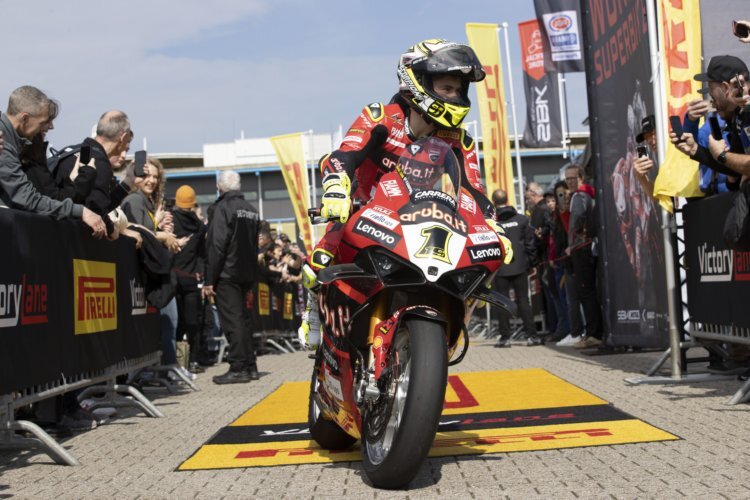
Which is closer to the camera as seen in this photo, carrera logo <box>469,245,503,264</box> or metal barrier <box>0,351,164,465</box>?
carrera logo <box>469,245,503,264</box>

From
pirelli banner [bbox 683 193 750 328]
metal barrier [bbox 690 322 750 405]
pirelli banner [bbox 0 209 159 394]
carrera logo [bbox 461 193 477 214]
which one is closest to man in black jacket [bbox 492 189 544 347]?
pirelli banner [bbox 683 193 750 328]

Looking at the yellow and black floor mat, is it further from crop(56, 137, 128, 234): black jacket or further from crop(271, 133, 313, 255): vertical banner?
crop(271, 133, 313, 255): vertical banner

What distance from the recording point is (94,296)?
24.4 ft

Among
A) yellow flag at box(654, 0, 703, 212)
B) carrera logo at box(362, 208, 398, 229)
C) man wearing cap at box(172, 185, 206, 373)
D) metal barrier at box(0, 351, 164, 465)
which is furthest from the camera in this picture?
man wearing cap at box(172, 185, 206, 373)

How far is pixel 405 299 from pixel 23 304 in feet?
8.30

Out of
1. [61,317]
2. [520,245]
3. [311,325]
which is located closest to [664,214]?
[311,325]

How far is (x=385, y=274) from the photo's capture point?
4598 mm

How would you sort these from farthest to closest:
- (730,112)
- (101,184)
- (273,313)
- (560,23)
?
(560,23)
(273,313)
(101,184)
(730,112)

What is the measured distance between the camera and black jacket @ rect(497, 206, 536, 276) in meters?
15.9

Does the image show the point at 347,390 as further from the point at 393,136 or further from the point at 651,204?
the point at 651,204

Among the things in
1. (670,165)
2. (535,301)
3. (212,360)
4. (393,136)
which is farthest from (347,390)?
(535,301)

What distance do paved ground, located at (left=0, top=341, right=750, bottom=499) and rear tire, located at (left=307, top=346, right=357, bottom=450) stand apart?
363 mm

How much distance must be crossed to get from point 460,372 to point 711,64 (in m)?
4.79

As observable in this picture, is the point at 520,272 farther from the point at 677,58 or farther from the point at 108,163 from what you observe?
the point at 108,163
